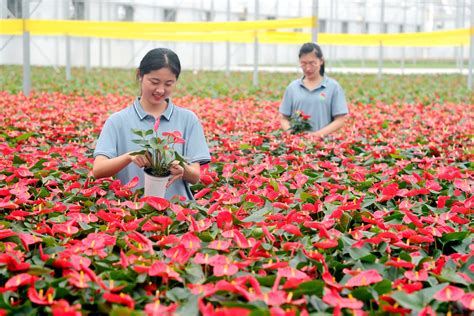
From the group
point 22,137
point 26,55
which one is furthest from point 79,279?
point 26,55

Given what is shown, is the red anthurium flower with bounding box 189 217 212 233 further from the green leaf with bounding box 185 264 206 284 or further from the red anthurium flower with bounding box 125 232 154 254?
the green leaf with bounding box 185 264 206 284

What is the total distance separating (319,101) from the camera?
5.04 meters

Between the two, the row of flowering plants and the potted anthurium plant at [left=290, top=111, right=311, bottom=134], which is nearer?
Result: the row of flowering plants

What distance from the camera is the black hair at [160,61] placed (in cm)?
270

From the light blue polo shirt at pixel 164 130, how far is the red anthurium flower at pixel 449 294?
1427 millimetres

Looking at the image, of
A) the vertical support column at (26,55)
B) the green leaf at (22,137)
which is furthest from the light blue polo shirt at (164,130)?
the vertical support column at (26,55)

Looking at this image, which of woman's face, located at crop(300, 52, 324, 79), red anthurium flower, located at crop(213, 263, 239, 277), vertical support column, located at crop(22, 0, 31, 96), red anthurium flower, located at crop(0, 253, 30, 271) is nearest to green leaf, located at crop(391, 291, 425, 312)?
red anthurium flower, located at crop(213, 263, 239, 277)

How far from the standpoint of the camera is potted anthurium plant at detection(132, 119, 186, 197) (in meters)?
2.44

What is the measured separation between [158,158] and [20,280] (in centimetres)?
93

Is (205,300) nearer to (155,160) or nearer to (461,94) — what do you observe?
(155,160)

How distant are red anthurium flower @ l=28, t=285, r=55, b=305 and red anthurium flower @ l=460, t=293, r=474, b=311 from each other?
99 cm

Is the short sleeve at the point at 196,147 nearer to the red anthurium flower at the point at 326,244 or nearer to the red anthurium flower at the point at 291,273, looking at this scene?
the red anthurium flower at the point at 326,244

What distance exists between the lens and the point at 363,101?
384 inches

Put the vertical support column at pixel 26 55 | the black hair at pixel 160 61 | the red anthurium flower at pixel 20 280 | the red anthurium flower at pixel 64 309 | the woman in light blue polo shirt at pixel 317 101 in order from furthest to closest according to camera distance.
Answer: the vertical support column at pixel 26 55
the woman in light blue polo shirt at pixel 317 101
the black hair at pixel 160 61
the red anthurium flower at pixel 20 280
the red anthurium flower at pixel 64 309
